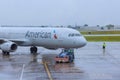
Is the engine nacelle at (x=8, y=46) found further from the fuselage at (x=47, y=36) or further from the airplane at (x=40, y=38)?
the fuselage at (x=47, y=36)

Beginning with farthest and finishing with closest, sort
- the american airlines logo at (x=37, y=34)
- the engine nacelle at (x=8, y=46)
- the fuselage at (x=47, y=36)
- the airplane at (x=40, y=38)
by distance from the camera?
the american airlines logo at (x=37, y=34) < the engine nacelle at (x=8, y=46) < the airplane at (x=40, y=38) < the fuselage at (x=47, y=36)

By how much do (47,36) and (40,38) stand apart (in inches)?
41.9

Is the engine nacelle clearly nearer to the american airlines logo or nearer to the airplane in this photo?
the airplane

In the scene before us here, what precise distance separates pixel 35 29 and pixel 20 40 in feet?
7.71

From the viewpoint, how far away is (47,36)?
44.3 meters

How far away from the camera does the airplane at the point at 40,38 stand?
139ft

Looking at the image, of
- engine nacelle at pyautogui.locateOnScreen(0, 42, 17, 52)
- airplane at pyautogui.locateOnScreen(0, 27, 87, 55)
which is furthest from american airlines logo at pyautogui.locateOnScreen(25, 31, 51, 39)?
engine nacelle at pyautogui.locateOnScreen(0, 42, 17, 52)

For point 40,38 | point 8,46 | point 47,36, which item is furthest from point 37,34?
point 8,46

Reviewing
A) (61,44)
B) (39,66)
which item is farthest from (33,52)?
(39,66)

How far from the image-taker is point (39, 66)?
32438mm

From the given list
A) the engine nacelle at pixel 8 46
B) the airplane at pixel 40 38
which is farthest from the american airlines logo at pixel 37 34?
the engine nacelle at pixel 8 46

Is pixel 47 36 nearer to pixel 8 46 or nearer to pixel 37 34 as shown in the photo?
pixel 37 34

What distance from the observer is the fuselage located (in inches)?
1666

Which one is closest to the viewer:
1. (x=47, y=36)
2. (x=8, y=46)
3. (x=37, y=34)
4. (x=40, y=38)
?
(x=8, y=46)
